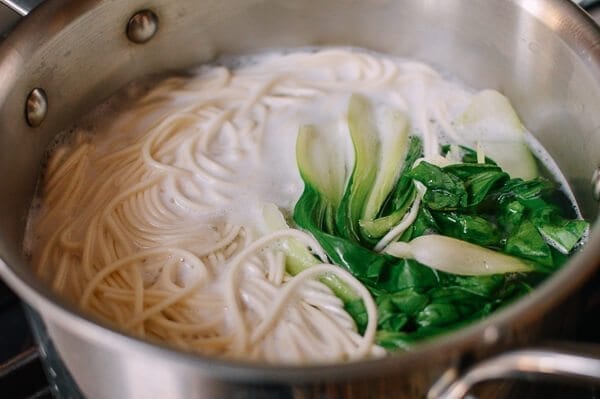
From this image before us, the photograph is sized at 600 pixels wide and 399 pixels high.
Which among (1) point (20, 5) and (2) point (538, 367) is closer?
(2) point (538, 367)

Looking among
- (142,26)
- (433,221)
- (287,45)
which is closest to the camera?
(433,221)

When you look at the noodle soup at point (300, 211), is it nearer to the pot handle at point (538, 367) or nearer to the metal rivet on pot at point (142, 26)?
the metal rivet on pot at point (142, 26)

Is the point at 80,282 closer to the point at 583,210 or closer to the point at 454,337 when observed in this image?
the point at 454,337

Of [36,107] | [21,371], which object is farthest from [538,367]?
[36,107]

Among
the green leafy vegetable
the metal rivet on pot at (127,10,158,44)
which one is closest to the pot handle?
the green leafy vegetable

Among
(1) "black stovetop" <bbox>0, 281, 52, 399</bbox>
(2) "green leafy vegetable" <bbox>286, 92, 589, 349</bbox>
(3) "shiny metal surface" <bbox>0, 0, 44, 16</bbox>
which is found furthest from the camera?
(3) "shiny metal surface" <bbox>0, 0, 44, 16</bbox>

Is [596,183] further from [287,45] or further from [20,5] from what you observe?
[20,5]

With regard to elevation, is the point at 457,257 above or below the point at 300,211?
below

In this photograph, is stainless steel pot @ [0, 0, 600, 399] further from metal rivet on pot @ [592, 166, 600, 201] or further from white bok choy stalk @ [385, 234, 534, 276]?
white bok choy stalk @ [385, 234, 534, 276]
